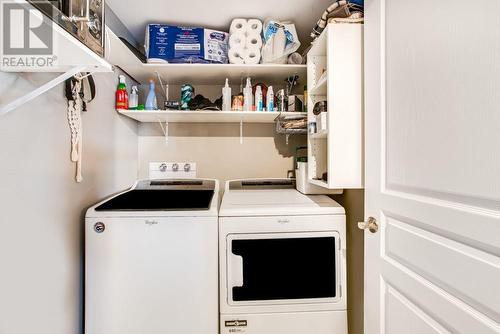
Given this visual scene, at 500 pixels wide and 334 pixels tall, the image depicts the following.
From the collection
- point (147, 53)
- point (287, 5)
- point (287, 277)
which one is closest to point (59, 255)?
point (287, 277)

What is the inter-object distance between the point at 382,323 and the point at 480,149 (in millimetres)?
871

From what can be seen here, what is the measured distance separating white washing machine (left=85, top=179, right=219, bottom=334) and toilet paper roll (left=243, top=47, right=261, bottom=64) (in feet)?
3.77

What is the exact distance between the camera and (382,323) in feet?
3.55

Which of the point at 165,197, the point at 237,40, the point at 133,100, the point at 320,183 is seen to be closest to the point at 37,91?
the point at 165,197

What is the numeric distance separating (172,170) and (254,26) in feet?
4.50

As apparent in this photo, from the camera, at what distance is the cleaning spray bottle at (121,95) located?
175 cm

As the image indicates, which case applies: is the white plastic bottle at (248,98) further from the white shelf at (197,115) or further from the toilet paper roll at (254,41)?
the toilet paper roll at (254,41)

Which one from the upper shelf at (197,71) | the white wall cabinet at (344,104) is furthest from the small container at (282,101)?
the white wall cabinet at (344,104)

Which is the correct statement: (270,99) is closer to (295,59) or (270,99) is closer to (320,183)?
(295,59)

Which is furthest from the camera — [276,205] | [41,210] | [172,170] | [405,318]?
[172,170]

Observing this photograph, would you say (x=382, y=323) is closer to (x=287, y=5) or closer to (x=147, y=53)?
(x=287, y=5)

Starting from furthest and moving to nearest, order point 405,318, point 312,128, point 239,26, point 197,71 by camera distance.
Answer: point 197,71, point 239,26, point 312,128, point 405,318

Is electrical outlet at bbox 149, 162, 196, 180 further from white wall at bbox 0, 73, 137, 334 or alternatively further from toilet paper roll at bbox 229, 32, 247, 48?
toilet paper roll at bbox 229, 32, 247, 48

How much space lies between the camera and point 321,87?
1491 millimetres
